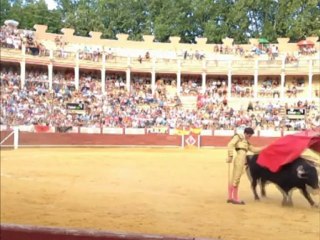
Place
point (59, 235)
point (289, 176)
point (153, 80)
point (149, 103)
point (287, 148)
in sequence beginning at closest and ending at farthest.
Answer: point (59, 235) → point (153, 80) → point (149, 103) → point (287, 148) → point (289, 176)

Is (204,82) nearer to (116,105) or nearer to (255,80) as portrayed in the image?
(255,80)

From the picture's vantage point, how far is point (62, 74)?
288 cm

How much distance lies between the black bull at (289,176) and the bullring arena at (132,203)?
0.46 ft

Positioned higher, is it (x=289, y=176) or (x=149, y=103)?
(x=149, y=103)

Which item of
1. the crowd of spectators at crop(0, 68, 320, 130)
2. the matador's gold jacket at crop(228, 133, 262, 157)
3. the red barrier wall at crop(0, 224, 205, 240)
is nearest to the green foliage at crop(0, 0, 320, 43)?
the crowd of spectators at crop(0, 68, 320, 130)

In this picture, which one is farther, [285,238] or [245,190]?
[245,190]

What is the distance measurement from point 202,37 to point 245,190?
2.41 metres

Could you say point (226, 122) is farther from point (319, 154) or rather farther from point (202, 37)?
point (202, 37)

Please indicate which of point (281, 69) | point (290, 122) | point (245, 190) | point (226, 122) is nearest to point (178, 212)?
point (226, 122)

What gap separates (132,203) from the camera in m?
3.77

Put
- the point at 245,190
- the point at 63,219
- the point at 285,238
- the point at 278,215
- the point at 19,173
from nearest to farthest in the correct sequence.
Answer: the point at 285,238 < the point at 63,219 < the point at 278,215 < the point at 19,173 < the point at 245,190

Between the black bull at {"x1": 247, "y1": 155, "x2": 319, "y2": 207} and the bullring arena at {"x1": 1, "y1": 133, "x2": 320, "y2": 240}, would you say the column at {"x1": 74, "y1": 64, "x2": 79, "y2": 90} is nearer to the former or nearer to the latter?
the bullring arena at {"x1": 1, "y1": 133, "x2": 320, "y2": 240}

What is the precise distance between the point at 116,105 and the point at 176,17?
84 cm

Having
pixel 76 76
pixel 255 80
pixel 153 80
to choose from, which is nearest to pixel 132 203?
pixel 153 80
